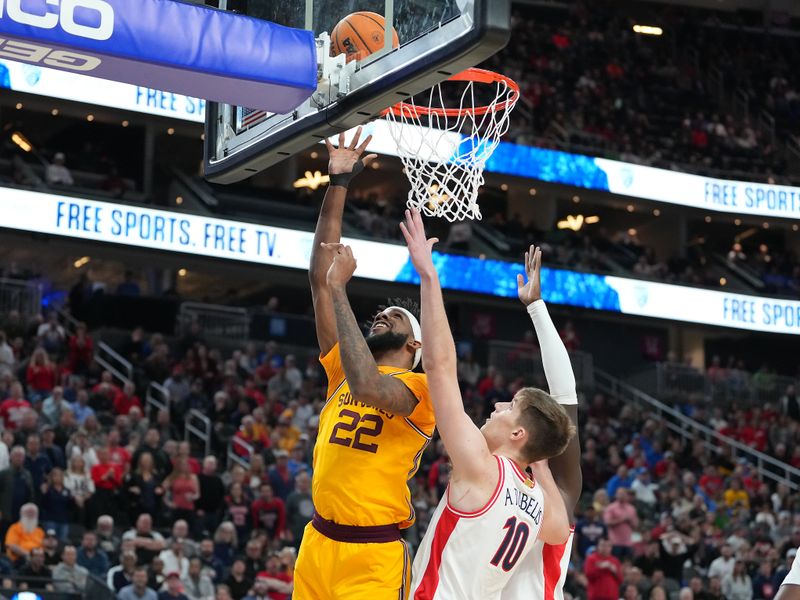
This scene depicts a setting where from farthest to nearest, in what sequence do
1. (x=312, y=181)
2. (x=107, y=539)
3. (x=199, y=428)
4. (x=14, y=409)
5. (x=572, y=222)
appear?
(x=572, y=222), (x=312, y=181), (x=199, y=428), (x=14, y=409), (x=107, y=539)

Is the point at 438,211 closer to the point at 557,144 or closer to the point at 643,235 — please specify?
the point at 557,144

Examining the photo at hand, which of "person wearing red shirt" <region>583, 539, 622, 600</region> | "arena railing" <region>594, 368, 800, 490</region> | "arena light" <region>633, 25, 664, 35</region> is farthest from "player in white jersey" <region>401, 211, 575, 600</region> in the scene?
"arena light" <region>633, 25, 664, 35</region>

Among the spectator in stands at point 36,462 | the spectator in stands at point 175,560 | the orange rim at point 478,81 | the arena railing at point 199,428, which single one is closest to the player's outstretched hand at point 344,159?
the orange rim at point 478,81

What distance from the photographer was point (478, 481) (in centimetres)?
477

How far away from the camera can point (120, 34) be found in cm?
548

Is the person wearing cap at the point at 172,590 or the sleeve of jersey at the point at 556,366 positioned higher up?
the sleeve of jersey at the point at 556,366

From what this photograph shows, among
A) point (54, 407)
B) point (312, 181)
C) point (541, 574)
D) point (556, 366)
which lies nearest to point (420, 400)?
point (556, 366)

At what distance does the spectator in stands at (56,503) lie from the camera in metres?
12.6

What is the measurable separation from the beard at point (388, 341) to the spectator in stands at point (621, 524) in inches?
441

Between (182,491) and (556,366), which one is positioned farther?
(182,491)

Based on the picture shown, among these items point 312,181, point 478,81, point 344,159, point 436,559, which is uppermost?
point 312,181

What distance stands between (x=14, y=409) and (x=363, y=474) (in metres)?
A: 9.71

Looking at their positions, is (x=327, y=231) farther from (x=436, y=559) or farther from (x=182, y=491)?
(x=182, y=491)

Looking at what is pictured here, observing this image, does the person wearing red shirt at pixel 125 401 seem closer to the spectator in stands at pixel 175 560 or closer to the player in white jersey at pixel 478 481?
the spectator in stands at pixel 175 560
